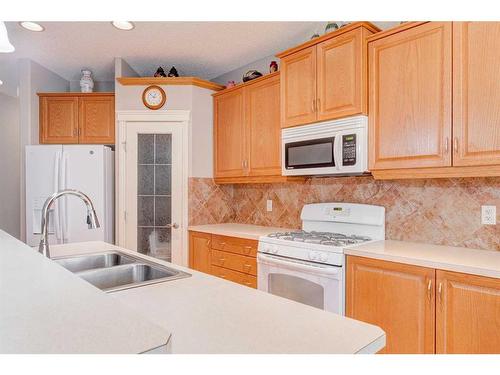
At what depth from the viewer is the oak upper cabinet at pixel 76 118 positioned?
12.4 feet

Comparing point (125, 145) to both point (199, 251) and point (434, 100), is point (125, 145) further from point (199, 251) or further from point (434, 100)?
point (434, 100)

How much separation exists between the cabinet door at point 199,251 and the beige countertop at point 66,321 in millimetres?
2494

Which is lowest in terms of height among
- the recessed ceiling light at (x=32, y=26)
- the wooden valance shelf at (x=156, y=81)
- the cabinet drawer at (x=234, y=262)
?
the cabinet drawer at (x=234, y=262)

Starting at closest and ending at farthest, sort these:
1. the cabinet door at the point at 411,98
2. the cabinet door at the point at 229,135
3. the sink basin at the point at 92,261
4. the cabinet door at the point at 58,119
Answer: the sink basin at the point at 92,261
the cabinet door at the point at 411,98
the cabinet door at the point at 229,135
the cabinet door at the point at 58,119

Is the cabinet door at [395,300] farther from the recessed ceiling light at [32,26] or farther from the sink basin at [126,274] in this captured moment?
the recessed ceiling light at [32,26]

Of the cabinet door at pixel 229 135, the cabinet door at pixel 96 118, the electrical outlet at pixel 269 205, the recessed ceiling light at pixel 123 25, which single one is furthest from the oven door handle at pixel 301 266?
the cabinet door at pixel 96 118

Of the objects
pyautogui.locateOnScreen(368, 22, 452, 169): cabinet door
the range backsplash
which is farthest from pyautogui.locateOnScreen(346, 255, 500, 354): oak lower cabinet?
pyautogui.locateOnScreen(368, 22, 452, 169): cabinet door

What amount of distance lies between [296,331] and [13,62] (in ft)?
14.0

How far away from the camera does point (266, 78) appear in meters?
3.02

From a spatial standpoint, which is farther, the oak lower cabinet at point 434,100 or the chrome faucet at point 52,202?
the oak lower cabinet at point 434,100

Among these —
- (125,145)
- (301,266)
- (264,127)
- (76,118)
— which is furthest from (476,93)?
(76,118)

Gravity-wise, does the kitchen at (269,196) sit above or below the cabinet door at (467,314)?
above
